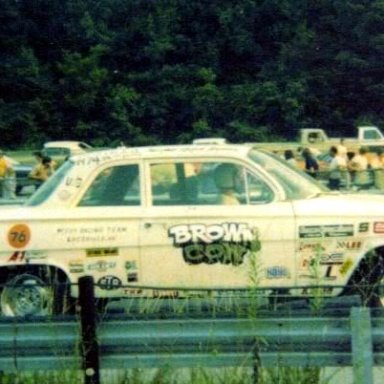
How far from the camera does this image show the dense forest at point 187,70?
7150 centimetres

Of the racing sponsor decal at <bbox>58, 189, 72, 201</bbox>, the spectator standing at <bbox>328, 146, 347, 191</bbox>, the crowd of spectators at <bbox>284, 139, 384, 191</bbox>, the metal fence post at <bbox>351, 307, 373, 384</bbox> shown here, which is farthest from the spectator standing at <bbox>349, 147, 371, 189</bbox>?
the metal fence post at <bbox>351, 307, 373, 384</bbox>

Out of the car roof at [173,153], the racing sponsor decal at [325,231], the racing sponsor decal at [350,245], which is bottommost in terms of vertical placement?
the racing sponsor decal at [350,245]

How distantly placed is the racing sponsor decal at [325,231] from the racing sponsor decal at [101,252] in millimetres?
1644

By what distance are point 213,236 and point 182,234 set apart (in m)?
0.28

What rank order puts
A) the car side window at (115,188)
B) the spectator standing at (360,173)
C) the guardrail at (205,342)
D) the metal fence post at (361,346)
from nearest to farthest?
the metal fence post at (361,346), the guardrail at (205,342), the car side window at (115,188), the spectator standing at (360,173)

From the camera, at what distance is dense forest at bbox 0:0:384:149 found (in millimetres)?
71500

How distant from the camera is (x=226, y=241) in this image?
398 inches

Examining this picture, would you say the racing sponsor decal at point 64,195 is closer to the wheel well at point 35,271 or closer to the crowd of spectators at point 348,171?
the wheel well at point 35,271

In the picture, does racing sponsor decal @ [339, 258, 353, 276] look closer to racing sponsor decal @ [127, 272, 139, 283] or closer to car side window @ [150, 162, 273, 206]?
car side window @ [150, 162, 273, 206]

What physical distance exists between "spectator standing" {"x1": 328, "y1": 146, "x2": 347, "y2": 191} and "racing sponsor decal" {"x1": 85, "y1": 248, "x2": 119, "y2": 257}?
13.9 meters

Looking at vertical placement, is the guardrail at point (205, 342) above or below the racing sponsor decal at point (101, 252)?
below

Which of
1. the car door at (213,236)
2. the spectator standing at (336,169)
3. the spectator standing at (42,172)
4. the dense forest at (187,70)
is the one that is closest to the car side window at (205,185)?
the car door at (213,236)

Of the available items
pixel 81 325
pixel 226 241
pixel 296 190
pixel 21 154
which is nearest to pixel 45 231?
pixel 226 241

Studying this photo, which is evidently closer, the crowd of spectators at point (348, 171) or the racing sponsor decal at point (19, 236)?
the racing sponsor decal at point (19, 236)
